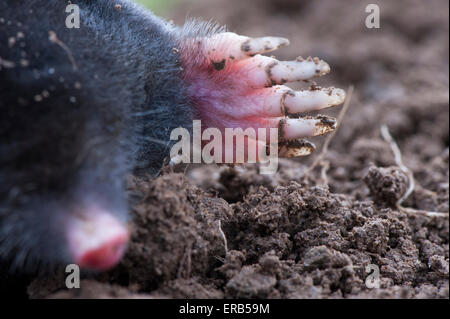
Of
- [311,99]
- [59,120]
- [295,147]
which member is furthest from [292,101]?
[59,120]

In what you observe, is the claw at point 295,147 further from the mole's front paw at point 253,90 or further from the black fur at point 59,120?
the black fur at point 59,120

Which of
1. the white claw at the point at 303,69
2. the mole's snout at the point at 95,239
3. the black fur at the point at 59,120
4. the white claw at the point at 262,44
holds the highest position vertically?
the white claw at the point at 262,44

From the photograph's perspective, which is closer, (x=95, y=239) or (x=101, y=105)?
(x=95, y=239)

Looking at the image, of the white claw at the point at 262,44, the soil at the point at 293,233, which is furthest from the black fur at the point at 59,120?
the white claw at the point at 262,44

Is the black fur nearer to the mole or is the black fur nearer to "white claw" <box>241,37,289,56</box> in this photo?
the mole

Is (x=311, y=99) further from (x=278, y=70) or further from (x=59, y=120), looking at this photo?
(x=59, y=120)

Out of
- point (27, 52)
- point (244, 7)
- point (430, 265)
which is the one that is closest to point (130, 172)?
point (27, 52)
